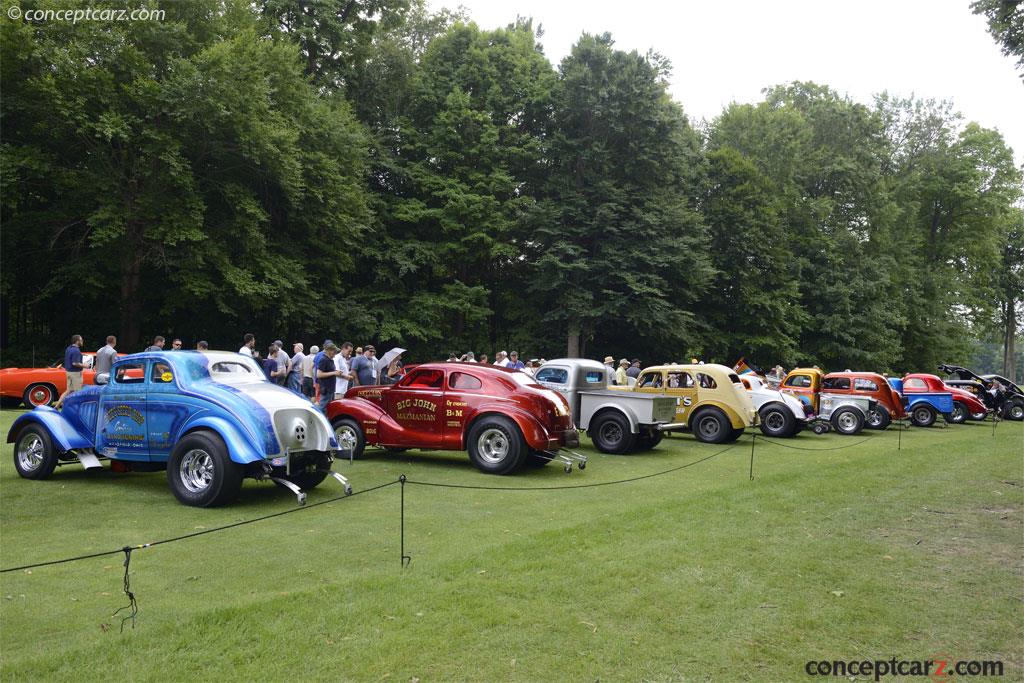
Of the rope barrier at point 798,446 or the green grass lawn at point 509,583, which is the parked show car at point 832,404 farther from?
the green grass lawn at point 509,583

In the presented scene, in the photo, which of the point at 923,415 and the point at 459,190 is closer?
the point at 923,415

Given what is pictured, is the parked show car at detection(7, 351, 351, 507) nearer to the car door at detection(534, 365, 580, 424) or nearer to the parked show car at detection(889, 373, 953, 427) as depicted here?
the car door at detection(534, 365, 580, 424)

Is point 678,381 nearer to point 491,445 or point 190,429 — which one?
point 491,445

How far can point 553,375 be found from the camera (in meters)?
17.6

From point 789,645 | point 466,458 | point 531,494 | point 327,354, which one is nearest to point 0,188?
point 327,354

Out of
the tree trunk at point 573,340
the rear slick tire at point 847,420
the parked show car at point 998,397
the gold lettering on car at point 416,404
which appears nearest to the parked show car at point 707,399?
the rear slick tire at point 847,420

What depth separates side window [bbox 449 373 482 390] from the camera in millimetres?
13141

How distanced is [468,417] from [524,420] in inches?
41.1

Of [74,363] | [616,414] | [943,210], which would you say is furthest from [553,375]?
[943,210]

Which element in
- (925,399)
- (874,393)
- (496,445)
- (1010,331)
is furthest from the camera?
(1010,331)

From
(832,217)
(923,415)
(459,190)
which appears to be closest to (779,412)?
(923,415)

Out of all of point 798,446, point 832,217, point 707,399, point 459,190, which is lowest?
point 798,446

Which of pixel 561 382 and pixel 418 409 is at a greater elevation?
pixel 561 382

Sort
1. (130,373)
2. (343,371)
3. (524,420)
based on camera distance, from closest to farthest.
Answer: (130,373) → (524,420) → (343,371)
